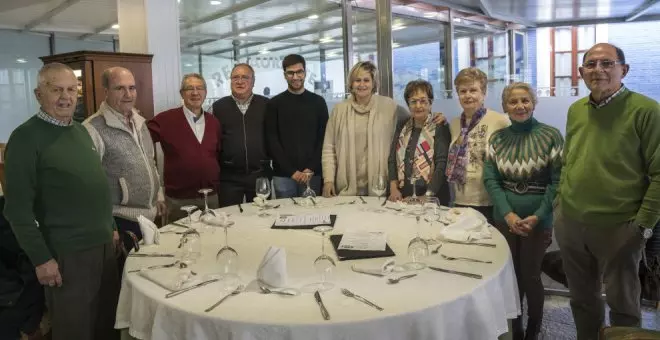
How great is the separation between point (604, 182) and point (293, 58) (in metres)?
2.19

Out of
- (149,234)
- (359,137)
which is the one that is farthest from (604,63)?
(149,234)

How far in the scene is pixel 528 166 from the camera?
9.39 ft

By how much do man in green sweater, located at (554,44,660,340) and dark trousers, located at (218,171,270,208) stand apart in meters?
2.08

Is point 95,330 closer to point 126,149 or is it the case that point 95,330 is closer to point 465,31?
point 126,149

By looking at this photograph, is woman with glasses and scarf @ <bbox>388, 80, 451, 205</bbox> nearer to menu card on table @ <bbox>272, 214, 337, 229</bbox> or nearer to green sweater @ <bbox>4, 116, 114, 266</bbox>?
menu card on table @ <bbox>272, 214, 337, 229</bbox>

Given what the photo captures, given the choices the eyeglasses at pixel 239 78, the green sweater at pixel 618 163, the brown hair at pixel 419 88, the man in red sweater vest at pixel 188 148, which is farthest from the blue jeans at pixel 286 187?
the green sweater at pixel 618 163

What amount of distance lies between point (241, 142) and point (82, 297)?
172cm

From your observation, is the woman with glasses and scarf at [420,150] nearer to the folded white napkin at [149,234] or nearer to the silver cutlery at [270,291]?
the folded white napkin at [149,234]

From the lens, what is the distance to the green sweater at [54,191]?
216cm

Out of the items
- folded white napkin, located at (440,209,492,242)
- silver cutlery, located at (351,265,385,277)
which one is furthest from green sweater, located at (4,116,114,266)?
folded white napkin, located at (440,209,492,242)

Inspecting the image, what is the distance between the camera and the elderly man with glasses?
12.5 ft

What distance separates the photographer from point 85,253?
235cm

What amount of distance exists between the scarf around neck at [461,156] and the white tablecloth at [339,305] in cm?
96

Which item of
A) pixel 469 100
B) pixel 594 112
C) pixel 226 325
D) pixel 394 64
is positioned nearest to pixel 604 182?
pixel 594 112
